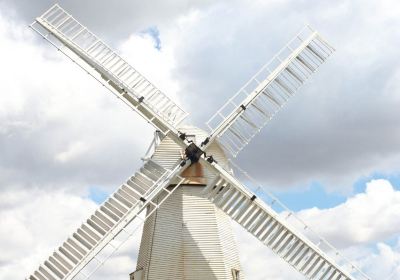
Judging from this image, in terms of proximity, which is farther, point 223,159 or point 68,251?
point 223,159

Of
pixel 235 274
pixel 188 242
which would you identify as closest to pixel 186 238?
pixel 188 242

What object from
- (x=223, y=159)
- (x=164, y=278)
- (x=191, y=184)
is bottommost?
(x=164, y=278)

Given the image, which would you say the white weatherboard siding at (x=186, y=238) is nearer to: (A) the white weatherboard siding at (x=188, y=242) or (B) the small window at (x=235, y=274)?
(A) the white weatherboard siding at (x=188, y=242)

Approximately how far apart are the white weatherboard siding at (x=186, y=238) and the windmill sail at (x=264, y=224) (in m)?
0.66

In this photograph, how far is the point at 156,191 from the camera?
18703 mm

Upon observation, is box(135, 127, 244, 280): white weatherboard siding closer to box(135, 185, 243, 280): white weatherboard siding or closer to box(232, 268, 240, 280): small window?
box(135, 185, 243, 280): white weatherboard siding

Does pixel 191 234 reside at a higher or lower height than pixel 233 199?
lower

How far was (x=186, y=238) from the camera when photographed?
19.0 m

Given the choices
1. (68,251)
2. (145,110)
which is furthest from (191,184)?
(68,251)

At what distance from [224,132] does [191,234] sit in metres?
3.18

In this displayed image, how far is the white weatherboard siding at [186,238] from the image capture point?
18.7 m

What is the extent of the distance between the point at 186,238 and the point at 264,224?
7.41ft

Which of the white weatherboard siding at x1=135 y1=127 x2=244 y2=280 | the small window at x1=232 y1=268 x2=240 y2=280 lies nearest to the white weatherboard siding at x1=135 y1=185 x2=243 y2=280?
the white weatherboard siding at x1=135 y1=127 x2=244 y2=280

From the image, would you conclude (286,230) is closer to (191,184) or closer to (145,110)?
(191,184)
